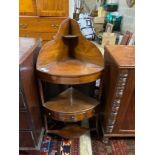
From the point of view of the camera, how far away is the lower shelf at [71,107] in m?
1.56

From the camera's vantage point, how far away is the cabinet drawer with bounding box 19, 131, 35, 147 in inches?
55.4

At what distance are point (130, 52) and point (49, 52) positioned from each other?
0.64 m

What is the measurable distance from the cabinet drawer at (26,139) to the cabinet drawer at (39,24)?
64.8 inches

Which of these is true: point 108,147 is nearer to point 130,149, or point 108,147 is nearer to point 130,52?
point 130,149

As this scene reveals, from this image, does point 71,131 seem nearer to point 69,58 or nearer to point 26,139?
point 26,139

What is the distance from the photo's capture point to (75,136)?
174 cm

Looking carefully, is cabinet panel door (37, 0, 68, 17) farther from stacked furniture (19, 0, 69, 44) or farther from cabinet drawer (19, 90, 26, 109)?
cabinet drawer (19, 90, 26, 109)

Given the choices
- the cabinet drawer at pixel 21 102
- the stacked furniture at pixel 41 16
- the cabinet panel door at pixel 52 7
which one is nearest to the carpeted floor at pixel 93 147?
the cabinet drawer at pixel 21 102

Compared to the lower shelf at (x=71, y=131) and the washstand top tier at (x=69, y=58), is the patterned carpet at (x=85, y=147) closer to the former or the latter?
the lower shelf at (x=71, y=131)

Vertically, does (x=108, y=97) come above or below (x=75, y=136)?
above

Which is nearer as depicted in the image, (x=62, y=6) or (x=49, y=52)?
(x=49, y=52)

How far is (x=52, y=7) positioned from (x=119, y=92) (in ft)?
5.51
